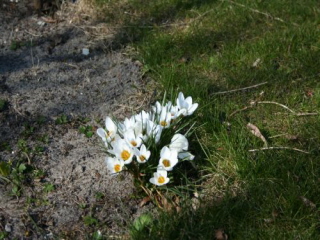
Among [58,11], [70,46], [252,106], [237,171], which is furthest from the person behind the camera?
[58,11]

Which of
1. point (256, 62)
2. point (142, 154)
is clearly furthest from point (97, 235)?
point (256, 62)

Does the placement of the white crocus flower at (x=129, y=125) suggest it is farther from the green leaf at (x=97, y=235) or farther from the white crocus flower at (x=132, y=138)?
the green leaf at (x=97, y=235)

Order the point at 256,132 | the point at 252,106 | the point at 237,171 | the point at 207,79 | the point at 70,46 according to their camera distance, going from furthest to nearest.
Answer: the point at 70,46 < the point at 207,79 < the point at 252,106 < the point at 256,132 < the point at 237,171

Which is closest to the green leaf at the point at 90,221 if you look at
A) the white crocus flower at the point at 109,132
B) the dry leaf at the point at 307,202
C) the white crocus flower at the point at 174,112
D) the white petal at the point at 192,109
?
the white crocus flower at the point at 109,132

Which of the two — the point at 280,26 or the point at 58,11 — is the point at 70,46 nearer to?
the point at 58,11

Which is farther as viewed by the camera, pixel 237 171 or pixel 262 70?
pixel 262 70

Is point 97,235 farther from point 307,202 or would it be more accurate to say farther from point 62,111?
point 62,111

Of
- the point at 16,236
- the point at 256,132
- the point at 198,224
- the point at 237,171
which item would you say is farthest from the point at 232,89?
the point at 16,236

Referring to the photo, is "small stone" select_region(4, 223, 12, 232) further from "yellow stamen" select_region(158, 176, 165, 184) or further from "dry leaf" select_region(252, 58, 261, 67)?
"dry leaf" select_region(252, 58, 261, 67)
